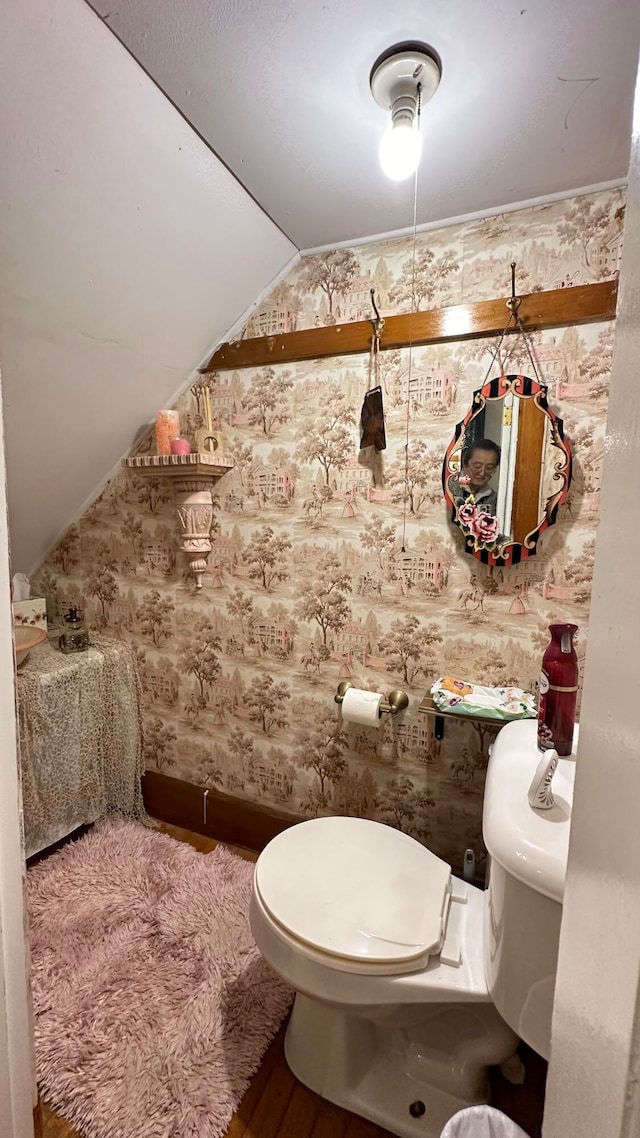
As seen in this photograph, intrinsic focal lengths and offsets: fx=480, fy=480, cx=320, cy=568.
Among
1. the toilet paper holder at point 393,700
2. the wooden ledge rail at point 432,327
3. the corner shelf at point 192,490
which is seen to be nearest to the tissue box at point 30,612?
the corner shelf at point 192,490

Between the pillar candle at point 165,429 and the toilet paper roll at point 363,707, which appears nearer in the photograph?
the toilet paper roll at point 363,707

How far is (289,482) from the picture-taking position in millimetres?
1622

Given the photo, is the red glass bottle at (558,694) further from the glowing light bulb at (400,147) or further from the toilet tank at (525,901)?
the glowing light bulb at (400,147)

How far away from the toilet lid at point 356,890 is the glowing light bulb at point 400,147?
60.6 inches

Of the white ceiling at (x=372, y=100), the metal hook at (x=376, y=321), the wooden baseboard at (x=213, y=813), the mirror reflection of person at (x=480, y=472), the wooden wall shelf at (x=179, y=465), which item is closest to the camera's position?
the white ceiling at (x=372, y=100)

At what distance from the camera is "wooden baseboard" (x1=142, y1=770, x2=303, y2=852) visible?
181cm

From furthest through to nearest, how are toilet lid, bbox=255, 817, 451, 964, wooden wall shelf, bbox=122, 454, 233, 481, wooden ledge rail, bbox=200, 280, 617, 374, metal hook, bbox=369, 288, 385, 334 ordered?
1. wooden wall shelf, bbox=122, 454, 233, 481
2. metal hook, bbox=369, 288, 385, 334
3. wooden ledge rail, bbox=200, 280, 617, 374
4. toilet lid, bbox=255, 817, 451, 964

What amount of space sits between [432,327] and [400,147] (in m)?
0.47

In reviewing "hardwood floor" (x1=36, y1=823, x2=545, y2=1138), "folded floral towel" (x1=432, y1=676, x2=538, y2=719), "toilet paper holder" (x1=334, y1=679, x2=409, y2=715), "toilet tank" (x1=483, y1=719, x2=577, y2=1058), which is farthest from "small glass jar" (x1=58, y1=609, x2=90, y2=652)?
"toilet tank" (x1=483, y1=719, x2=577, y2=1058)

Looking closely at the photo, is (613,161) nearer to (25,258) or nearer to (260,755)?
(25,258)

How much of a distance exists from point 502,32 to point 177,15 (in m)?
0.56

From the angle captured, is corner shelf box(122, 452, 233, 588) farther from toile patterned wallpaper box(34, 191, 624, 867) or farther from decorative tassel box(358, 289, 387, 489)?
decorative tassel box(358, 289, 387, 489)

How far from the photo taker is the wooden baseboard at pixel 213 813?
1.81m

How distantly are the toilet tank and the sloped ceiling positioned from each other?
151 cm
